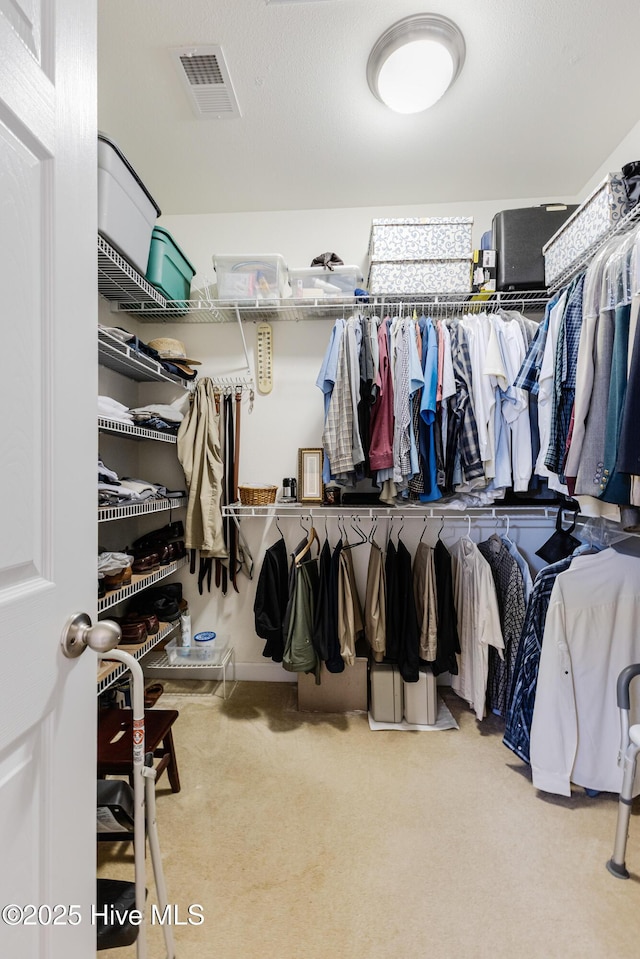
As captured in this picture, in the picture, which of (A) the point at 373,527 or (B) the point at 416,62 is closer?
(B) the point at 416,62

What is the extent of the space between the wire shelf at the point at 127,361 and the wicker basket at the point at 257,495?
719 mm

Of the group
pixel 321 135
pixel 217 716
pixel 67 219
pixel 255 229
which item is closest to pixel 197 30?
pixel 321 135

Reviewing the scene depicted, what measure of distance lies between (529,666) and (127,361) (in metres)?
2.27

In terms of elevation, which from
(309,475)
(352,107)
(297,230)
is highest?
(352,107)

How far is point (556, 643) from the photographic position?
5.05 ft

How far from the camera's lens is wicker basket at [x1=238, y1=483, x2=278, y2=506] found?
7.35ft

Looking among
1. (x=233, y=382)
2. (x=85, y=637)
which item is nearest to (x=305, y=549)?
(x=233, y=382)

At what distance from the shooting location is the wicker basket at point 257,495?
2.24 meters

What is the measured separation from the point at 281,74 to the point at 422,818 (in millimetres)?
2899

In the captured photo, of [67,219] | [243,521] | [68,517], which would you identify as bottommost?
[243,521]

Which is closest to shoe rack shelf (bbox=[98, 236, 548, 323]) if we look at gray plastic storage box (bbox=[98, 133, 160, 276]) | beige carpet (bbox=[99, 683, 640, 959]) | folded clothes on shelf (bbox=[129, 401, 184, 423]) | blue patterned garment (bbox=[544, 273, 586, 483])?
gray plastic storage box (bbox=[98, 133, 160, 276])

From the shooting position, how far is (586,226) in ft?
5.39

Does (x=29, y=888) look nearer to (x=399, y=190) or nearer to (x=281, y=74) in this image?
(x=281, y=74)

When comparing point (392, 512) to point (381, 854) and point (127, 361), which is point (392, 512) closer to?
point (381, 854)
